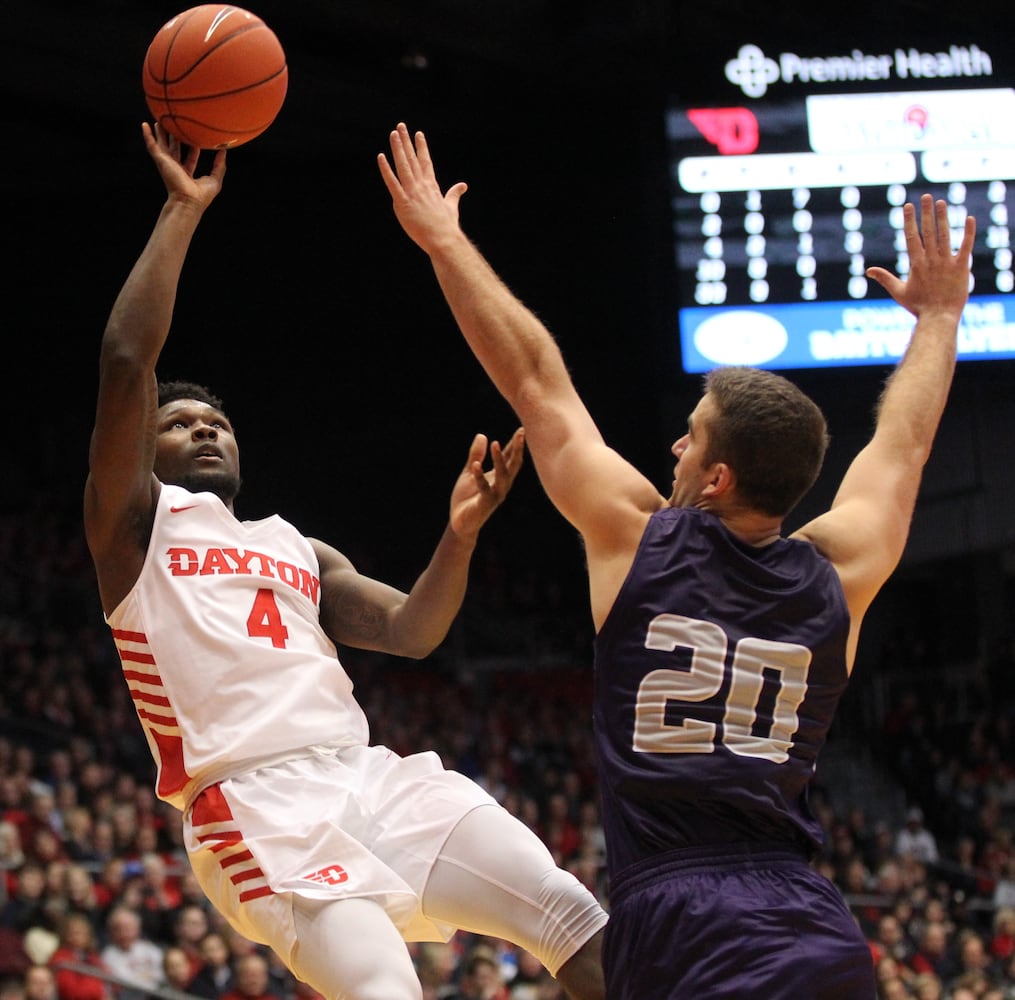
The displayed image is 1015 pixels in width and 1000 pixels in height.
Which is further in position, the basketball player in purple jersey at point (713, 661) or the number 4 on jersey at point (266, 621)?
the number 4 on jersey at point (266, 621)

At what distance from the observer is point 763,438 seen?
2721 mm

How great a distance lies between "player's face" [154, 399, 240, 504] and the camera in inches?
157

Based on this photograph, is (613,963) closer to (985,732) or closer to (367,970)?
(367,970)

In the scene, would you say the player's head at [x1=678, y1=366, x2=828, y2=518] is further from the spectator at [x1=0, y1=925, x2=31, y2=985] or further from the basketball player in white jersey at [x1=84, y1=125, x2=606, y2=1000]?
the spectator at [x1=0, y1=925, x2=31, y2=985]

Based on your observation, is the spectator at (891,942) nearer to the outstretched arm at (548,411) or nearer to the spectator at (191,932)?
the spectator at (191,932)

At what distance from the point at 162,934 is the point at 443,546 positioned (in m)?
5.71

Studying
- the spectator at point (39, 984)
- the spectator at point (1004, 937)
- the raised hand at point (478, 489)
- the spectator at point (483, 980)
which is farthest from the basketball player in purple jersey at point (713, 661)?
the spectator at point (1004, 937)

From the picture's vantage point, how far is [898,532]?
2.97 m

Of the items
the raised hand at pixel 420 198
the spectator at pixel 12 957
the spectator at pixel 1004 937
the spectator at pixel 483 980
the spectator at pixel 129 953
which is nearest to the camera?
the raised hand at pixel 420 198

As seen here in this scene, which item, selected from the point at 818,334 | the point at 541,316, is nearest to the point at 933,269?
the point at 818,334

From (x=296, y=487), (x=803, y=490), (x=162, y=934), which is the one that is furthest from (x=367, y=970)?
(x=296, y=487)

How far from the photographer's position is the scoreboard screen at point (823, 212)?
374 inches

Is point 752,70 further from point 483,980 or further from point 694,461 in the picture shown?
point 694,461

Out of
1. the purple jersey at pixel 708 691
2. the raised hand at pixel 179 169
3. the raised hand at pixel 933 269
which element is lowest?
the purple jersey at pixel 708 691
